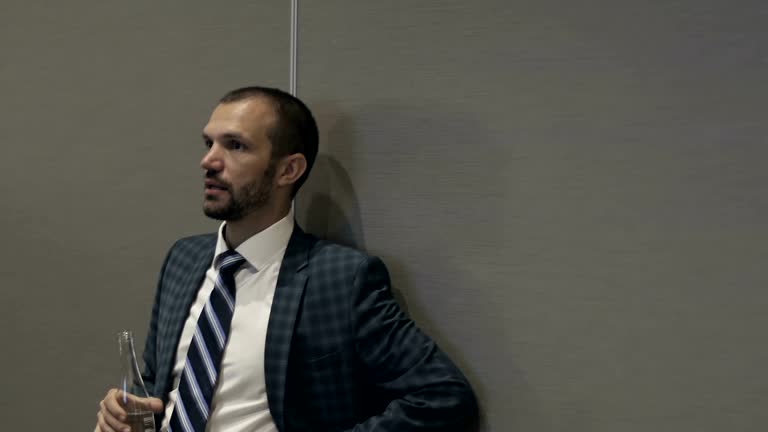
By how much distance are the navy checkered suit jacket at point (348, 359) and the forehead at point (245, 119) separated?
10.5 inches

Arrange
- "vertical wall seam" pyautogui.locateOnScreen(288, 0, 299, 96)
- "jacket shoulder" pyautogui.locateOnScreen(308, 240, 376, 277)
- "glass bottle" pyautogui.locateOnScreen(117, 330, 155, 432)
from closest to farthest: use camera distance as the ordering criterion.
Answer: "glass bottle" pyautogui.locateOnScreen(117, 330, 155, 432) < "jacket shoulder" pyautogui.locateOnScreen(308, 240, 376, 277) < "vertical wall seam" pyautogui.locateOnScreen(288, 0, 299, 96)

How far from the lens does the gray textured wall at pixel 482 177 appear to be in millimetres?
1572

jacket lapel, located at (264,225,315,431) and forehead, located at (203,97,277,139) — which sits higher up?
forehead, located at (203,97,277,139)

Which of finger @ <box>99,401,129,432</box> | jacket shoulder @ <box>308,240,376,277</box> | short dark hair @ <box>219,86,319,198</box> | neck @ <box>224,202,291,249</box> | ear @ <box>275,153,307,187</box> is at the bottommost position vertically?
finger @ <box>99,401,129,432</box>

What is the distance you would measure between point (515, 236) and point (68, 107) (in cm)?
127

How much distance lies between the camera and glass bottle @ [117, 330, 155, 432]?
166 cm

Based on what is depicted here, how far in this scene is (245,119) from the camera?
1812 millimetres

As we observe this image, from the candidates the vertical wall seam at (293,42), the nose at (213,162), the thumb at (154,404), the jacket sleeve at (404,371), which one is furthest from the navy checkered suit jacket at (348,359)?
the vertical wall seam at (293,42)

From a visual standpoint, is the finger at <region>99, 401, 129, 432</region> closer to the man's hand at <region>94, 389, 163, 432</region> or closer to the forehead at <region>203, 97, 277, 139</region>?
the man's hand at <region>94, 389, 163, 432</region>

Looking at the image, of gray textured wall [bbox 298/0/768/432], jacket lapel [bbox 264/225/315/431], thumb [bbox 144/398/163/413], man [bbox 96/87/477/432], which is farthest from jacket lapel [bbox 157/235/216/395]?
gray textured wall [bbox 298/0/768/432]

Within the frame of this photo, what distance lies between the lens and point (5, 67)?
2283 millimetres

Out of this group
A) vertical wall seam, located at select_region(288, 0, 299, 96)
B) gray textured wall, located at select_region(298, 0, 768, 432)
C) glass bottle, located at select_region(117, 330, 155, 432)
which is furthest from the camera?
vertical wall seam, located at select_region(288, 0, 299, 96)

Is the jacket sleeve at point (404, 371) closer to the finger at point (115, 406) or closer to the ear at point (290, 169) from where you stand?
the ear at point (290, 169)

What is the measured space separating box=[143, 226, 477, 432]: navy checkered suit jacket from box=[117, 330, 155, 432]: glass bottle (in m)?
0.13
